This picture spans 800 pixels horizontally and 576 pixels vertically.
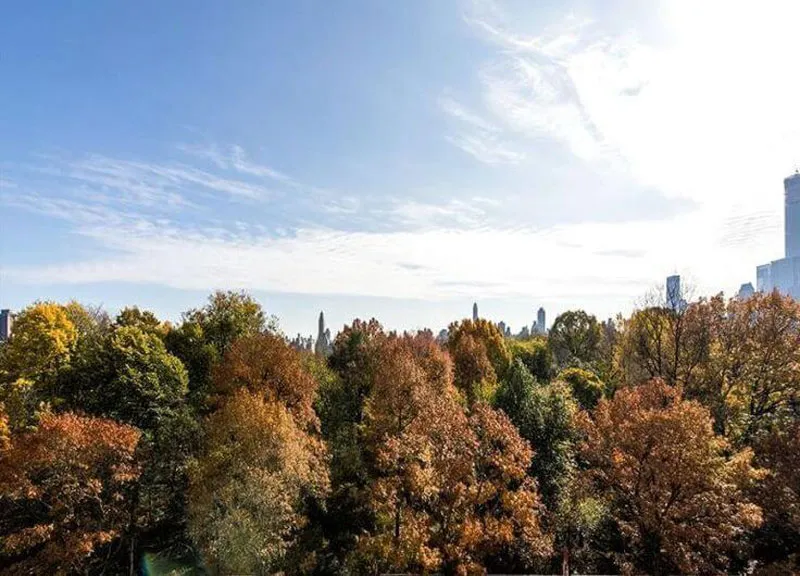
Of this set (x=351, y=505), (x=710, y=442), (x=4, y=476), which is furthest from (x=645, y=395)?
(x=4, y=476)

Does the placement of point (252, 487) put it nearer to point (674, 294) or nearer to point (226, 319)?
point (226, 319)

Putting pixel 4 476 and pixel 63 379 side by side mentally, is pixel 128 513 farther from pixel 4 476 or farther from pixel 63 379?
pixel 63 379

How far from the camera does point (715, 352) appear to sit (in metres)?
26.1

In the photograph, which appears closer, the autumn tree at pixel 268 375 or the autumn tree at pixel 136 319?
the autumn tree at pixel 268 375

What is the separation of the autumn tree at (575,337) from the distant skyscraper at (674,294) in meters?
22.2

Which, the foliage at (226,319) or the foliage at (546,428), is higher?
the foliage at (226,319)

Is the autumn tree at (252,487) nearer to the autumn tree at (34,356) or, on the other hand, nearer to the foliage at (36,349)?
the autumn tree at (34,356)

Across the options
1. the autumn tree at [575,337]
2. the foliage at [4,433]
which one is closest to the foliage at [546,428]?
the foliage at [4,433]

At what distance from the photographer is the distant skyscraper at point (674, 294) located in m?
27.9

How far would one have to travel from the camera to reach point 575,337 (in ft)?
169

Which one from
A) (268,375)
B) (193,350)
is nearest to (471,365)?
(268,375)

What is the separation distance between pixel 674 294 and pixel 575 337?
953 inches

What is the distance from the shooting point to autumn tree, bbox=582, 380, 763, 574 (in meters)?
15.9

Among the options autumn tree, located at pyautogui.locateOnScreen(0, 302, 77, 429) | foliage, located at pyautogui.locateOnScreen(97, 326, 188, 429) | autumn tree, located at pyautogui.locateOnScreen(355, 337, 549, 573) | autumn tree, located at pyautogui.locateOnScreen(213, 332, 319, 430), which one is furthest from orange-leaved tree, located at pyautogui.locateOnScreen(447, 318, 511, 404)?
autumn tree, located at pyautogui.locateOnScreen(0, 302, 77, 429)
